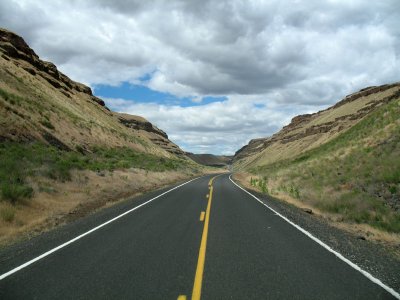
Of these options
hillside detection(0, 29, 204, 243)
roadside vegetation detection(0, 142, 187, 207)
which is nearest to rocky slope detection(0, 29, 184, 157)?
hillside detection(0, 29, 204, 243)

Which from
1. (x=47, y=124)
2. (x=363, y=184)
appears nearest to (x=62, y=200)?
(x=363, y=184)

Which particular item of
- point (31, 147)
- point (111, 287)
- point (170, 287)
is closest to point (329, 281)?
point (170, 287)

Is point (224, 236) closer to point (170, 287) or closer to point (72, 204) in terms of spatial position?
point (170, 287)

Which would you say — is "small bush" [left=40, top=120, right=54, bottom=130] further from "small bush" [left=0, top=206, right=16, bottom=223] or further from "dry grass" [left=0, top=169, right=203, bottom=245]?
"small bush" [left=0, top=206, right=16, bottom=223]

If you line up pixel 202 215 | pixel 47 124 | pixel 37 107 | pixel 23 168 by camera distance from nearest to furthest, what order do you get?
pixel 202 215
pixel 23 168
pixel 47 124
pixel 37 107

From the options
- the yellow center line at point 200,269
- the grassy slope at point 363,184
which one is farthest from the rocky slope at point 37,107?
the grassy slope at point 363,184

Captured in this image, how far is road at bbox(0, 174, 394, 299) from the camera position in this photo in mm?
5906

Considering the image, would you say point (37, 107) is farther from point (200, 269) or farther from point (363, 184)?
point (200, 269)

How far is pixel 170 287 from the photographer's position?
6.10m

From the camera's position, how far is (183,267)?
7.24 m

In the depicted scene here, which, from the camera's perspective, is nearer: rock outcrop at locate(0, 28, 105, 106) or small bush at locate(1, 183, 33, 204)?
small bush at locate(1, 183, 33, 204)

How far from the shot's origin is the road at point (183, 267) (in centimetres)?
591

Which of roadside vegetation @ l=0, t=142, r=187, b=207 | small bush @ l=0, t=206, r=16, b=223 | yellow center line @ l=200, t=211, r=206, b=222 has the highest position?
roadside vegetation @ l=0, t=142, r=187, b=207

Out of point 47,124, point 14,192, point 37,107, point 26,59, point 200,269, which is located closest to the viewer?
point 200,269
